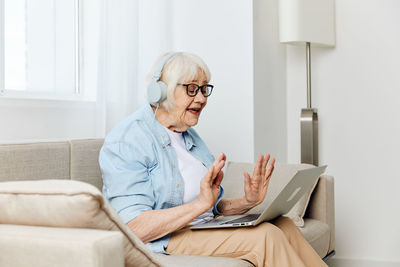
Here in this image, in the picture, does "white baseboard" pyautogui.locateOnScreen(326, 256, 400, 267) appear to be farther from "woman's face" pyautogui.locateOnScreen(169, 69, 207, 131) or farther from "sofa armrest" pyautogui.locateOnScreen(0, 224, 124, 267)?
"sofa armrest" pyautogui.locateOnScreen(0, 224, 124, 267)

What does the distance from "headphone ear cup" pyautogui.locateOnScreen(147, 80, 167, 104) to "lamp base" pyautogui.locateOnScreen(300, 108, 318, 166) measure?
1.51 meters

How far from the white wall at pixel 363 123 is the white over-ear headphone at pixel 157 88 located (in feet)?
5.65

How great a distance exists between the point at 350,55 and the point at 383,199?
A: 0.89 m

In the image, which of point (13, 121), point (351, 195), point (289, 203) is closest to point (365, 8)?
point (351, 195)

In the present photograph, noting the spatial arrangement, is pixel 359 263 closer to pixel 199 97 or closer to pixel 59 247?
pixel 199 97

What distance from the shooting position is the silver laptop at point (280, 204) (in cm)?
182

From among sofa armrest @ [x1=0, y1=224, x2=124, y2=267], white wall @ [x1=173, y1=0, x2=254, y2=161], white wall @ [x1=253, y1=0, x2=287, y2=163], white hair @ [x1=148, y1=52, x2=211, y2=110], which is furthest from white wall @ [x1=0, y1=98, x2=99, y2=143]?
sofa armrest @ [x1=0, y1=224, x2=124, y2=267]

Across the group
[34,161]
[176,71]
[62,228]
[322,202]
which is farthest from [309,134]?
[62,228]

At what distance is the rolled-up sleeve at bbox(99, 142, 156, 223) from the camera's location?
1874 mm

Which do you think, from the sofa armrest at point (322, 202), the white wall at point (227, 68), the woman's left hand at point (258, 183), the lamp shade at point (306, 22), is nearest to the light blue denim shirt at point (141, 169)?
the woman's left hand at point (258, 183)

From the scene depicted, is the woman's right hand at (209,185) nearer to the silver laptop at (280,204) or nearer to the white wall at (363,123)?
the silver laptop at (280,204)

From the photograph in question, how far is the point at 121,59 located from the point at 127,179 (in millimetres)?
1027

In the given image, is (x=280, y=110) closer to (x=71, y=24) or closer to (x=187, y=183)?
(x=71, y=24)

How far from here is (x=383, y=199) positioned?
3529 millimetres
